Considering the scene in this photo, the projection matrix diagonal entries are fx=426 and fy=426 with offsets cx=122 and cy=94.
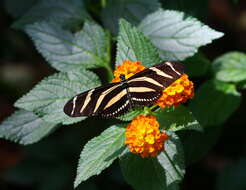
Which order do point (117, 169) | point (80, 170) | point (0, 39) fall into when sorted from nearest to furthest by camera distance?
Answer: 1. point (80, 170)
2. point (117, 169)
3. point (0, 39)

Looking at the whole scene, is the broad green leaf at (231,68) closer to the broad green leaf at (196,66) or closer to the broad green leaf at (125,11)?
the broad green leaf at (196,66)

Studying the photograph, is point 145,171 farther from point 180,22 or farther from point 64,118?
point 180,22

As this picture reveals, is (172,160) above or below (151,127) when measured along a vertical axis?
below

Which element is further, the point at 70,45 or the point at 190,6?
the point at 190,6

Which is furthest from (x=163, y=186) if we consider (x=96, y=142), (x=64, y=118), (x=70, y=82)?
(x=70, y=82)

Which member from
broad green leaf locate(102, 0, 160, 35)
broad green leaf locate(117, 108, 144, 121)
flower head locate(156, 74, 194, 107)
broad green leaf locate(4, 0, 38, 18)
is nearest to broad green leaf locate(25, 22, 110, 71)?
broad green leaf locate(102, 0, 160, 35)

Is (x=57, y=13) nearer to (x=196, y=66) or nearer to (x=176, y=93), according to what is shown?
(x=196, y=66)

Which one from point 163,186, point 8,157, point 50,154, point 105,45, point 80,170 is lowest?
point 8,157

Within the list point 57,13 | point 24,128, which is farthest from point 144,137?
point 57,13
